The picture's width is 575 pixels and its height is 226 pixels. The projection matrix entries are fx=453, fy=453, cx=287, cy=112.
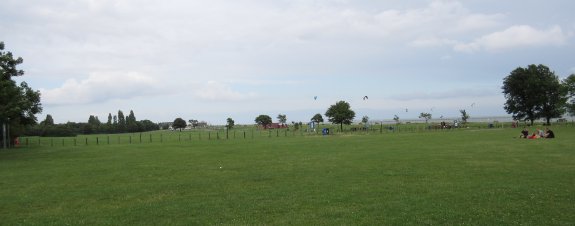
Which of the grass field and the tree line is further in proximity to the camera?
the tree line

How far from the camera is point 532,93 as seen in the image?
81312 millimetres

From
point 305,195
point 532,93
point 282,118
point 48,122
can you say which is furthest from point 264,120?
point 305,195

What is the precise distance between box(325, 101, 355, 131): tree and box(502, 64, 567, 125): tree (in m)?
29.5

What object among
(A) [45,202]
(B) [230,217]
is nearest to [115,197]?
(A) [45,202]

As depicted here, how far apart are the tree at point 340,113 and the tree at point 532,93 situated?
2952 centimetres

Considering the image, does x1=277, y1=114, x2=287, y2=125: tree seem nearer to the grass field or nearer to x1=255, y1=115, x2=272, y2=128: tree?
x1=255, y1=115, x2=272, y2=128: tree

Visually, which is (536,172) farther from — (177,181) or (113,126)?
(113,126)

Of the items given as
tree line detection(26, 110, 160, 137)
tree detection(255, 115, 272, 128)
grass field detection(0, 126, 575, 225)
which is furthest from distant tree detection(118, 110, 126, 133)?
grass field detection(0, 126, 575, 225)

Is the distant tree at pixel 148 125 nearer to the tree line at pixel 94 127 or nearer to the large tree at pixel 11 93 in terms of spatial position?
the tree line at pixel 94 127

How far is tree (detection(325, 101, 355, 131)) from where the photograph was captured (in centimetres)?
9044

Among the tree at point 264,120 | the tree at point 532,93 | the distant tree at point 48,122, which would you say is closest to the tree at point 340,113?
the tree at point 532,93

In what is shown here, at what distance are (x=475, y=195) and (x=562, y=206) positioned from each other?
2.04 m

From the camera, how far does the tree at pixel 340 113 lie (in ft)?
297

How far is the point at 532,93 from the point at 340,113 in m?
34.8
